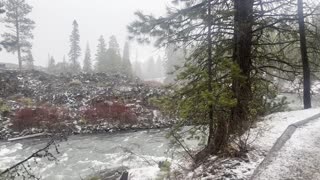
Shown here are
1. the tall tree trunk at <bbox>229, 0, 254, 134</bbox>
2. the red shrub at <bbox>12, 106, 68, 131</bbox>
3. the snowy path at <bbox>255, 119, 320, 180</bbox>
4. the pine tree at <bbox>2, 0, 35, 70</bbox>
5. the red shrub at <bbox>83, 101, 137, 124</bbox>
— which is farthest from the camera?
the pine tree at <bbox>2, 0, 35, 70</bbox>

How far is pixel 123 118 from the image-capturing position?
21.1m

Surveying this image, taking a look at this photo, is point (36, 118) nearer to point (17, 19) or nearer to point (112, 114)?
point (112, 114)

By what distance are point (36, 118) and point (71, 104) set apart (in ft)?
15.2

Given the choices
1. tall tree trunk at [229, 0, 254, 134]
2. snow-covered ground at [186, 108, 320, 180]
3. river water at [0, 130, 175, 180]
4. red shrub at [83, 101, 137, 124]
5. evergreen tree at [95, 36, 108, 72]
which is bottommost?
river water at [0, 130, 175, 180]

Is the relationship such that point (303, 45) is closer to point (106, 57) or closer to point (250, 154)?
point (250, 154)

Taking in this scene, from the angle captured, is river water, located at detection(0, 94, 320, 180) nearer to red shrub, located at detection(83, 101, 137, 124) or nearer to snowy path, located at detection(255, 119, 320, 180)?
red shrub, located at detection(83, 101, 137, 124)

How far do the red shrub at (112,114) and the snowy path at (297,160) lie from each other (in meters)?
15.2

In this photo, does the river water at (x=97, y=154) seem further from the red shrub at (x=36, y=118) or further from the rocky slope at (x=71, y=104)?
the red shrub at (x=36, y=118)

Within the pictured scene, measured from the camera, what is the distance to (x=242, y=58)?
9172 mm

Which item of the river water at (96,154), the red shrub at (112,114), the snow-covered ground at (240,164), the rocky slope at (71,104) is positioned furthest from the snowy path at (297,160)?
the red shrub at (112,114)

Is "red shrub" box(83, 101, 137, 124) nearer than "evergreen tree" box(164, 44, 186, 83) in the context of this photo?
No

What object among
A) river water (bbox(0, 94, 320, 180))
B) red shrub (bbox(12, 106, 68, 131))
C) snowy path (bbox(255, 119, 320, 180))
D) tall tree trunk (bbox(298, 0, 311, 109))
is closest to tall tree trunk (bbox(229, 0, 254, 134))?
snowy path (bbox(255, 119, 320, 180))

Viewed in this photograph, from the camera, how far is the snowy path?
16.0 ft

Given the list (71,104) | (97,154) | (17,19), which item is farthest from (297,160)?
(17,19)
